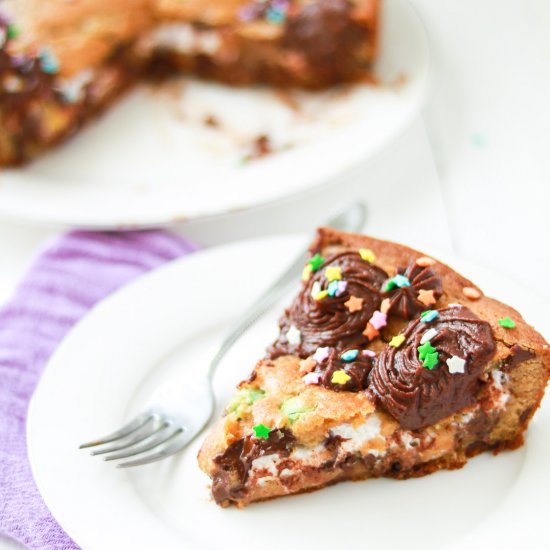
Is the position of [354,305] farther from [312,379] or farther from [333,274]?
[312,379]

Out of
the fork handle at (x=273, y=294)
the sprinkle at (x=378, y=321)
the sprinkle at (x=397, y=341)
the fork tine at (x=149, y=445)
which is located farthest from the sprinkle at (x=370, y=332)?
the fork tine at (x=149, y=445)

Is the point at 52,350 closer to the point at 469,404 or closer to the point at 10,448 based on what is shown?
the point at 10,448

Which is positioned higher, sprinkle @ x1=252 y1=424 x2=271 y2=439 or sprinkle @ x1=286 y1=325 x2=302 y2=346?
sprinkle @ x1=286 y1=325 x2=302 y2=346

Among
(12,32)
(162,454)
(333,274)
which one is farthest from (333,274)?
(12,32)

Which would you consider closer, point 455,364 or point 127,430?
point 455,364

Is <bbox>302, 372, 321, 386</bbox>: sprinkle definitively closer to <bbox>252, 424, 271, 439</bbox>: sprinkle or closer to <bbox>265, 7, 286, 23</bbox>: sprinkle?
<bbox>252, 424, 271, 439</bbox>: sprinkle

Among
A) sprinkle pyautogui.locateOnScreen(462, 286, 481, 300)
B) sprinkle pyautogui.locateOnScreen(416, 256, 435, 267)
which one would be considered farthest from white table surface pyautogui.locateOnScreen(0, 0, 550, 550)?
sprinkle pyautogui.locateOnScreen(462, 286, 481, 300)
